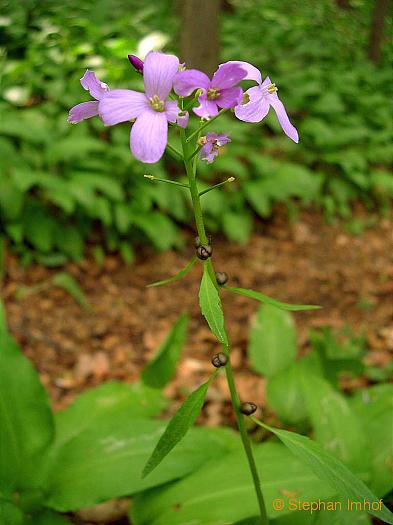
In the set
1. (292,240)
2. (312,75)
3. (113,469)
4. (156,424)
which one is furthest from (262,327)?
(312,75)

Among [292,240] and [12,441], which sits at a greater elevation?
[12,441]

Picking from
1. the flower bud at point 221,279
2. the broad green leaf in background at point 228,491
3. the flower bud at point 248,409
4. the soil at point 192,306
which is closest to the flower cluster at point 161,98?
the flower bud at point 221,279

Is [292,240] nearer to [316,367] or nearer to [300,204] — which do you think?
[300,204]

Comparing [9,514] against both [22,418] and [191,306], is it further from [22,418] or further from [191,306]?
[191,306]

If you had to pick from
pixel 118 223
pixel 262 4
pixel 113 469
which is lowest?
pixel 262 4

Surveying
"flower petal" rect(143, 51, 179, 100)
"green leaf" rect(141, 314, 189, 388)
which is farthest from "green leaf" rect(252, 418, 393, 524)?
"green leaf" rect(141, 314, 189, 388)

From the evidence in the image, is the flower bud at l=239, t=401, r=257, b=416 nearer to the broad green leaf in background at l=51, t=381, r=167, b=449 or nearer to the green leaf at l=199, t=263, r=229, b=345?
the green leaf at l=199, t=263, r=229, b=345
